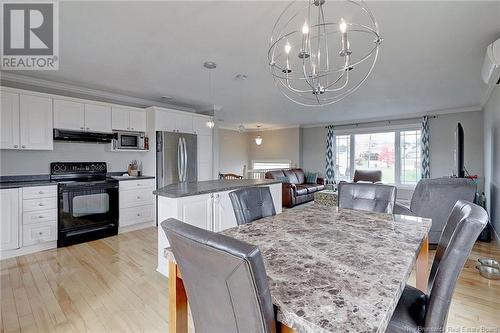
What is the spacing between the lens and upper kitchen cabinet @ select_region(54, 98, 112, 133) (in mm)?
3727

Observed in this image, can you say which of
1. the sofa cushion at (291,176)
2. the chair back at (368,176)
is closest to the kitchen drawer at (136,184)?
the sofa cushion at (291,176)

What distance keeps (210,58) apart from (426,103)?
185 inches

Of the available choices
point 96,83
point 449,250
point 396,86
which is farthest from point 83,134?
point 396,86

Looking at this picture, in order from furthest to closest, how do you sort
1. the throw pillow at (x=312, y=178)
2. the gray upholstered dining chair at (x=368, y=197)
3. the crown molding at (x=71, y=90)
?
the throw pillow at (x=312, y=178) → the crown molding at (x=71, y=90) → the gray upholstered dining chair at (x=368, y=197)

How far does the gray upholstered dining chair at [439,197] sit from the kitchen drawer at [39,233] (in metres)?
4.67

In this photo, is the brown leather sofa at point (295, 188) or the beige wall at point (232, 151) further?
the beige wall at point (232, 151)

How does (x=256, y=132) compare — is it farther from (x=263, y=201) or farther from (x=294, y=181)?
(x=263, y=201)

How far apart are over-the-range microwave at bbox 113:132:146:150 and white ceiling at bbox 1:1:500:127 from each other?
2.40 feet

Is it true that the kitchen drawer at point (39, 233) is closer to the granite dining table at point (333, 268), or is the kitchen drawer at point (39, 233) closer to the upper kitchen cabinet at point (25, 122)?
the upper kitchen cabinet at point (25, 122)

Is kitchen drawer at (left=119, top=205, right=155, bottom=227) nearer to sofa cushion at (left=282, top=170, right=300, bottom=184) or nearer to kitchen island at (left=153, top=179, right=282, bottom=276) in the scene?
kitchen island at (left=153, top=179, right=282, bottom=276)

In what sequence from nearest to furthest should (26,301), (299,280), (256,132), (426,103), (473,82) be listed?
(299,280)
(26,301)
(473,82)
(426,103)
(256,132)

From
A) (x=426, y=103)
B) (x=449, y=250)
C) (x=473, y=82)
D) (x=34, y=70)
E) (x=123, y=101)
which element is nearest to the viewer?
(x=449, y=250)

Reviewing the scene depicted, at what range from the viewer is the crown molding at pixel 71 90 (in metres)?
3.51

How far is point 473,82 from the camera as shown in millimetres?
3797
